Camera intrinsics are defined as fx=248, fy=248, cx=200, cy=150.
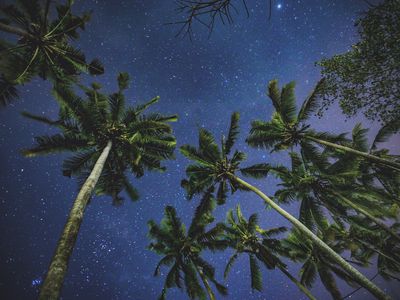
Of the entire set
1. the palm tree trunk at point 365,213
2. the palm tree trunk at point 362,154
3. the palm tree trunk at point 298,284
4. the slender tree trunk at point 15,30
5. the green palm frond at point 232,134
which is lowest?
the palm tree trunk at point 298,284

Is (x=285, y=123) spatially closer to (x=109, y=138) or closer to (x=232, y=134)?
(x=232, y=134)

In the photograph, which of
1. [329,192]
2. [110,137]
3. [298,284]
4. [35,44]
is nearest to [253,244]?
[298,284]

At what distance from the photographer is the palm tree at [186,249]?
16.1m

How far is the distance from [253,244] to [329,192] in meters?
6.90

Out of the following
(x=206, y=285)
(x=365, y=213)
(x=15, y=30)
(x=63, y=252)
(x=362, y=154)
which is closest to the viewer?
(x=63, y=252)

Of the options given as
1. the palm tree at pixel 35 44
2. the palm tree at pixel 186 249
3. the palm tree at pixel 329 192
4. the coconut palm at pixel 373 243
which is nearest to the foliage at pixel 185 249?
the palm tree at pixel 186 249

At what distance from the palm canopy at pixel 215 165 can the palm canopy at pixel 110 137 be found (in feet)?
5.38

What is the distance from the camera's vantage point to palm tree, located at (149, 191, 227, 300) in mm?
16061

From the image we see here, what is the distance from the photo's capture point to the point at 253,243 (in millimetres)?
16812

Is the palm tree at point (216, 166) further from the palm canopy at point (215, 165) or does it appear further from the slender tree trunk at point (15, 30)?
the slender tree trunk at point (15, 30)

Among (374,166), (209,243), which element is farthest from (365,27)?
(209,243)

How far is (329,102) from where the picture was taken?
11148 mm

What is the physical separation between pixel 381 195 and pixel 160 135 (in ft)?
37.7

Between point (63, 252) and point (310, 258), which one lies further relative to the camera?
point (310, 258)
